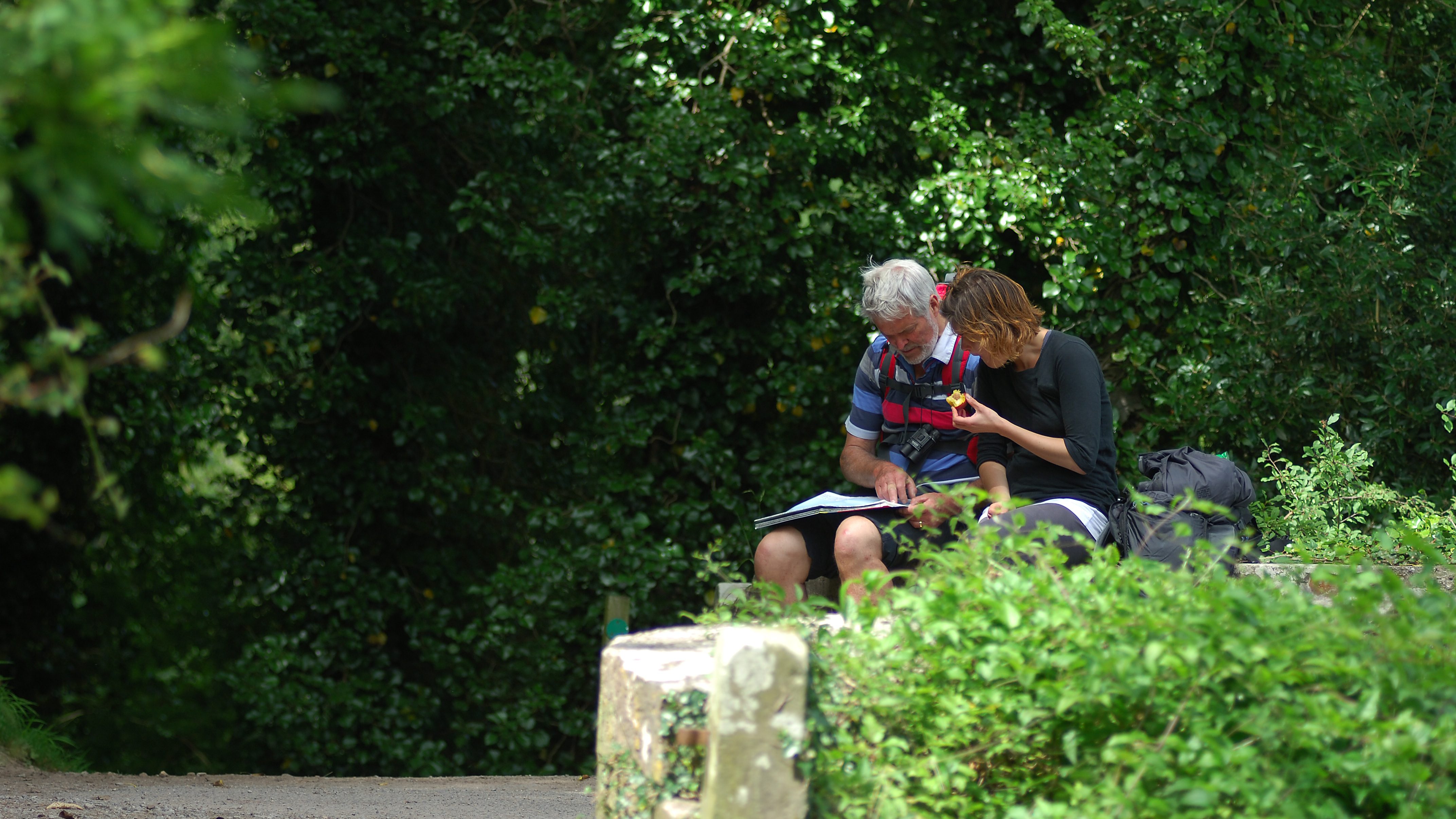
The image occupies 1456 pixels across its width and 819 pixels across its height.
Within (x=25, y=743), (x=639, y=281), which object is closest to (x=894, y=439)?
(x=639, y=281)

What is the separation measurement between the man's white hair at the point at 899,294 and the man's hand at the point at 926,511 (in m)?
0.55

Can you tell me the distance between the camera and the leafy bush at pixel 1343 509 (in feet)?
12.9

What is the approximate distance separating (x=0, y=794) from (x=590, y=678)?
2.87 meters

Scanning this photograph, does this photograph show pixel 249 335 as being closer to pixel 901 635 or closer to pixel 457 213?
pixel 457 213

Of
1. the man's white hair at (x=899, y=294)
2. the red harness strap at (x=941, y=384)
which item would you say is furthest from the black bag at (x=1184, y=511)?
the man's white hair at (x=899, y=294)

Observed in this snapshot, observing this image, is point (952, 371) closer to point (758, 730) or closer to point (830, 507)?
point (830, 507)

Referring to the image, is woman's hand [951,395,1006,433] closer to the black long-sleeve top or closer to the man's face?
the black long-sleeve top

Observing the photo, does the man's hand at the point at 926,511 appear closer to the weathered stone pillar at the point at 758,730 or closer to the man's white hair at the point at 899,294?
the man's white hair at the point at 899,294

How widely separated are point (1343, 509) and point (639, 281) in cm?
333

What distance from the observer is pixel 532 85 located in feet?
19.4

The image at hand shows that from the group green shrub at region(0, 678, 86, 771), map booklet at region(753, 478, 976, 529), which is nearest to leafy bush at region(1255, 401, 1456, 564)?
map booklet at region(753, 478, 976, 529)

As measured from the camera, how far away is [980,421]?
3.44 metres

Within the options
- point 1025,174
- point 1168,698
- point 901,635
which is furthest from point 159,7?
point 1025,174

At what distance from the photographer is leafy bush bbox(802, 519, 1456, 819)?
1896 mm
